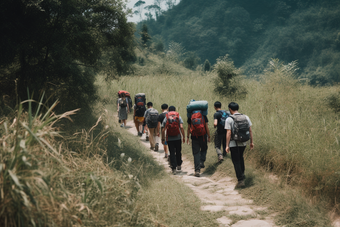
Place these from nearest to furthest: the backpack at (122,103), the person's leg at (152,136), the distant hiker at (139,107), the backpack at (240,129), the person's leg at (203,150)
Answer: the backpack at (240,129) → the person's leg at (203,150) → the person's leg at (152,136) → the distant hiker at (139,107) → the backpack at (122,103)

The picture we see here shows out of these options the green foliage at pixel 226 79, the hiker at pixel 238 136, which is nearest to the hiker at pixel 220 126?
the hiker at pixel 238 136

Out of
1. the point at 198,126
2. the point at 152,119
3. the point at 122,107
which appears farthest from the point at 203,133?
the point at 122,107

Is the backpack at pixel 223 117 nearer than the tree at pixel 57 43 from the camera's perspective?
No

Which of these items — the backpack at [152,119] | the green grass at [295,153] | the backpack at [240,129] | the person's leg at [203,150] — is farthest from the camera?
the backpack at [152,119]

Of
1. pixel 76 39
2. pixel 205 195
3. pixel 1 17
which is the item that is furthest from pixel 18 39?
pixel 205 195

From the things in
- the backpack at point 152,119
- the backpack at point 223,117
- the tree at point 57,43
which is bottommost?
the backpack at point 152,119

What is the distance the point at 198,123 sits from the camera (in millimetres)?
6723

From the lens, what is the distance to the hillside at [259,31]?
2682 inches

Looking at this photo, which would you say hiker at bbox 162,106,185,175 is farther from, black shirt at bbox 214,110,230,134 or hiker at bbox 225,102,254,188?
hiker at bbox 225,102,254,188

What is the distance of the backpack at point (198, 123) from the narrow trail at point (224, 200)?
120 cm

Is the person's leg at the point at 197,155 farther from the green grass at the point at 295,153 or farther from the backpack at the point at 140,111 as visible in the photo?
the backpack at the point at 140,111

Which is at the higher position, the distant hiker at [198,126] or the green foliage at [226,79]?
the green foliage at [226,79]

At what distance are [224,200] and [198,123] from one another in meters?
2.21

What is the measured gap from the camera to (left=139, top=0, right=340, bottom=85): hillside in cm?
6812
